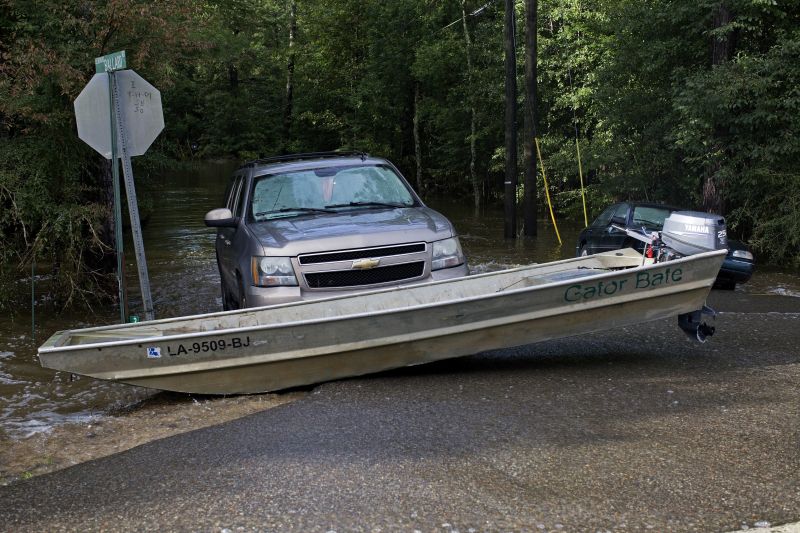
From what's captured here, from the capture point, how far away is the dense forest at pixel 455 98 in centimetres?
1359

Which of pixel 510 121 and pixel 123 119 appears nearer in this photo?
pixel 123 119

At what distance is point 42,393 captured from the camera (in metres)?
9.72

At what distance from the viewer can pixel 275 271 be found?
27.5 ft

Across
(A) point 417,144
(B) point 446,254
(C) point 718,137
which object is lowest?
(B) point 446,254

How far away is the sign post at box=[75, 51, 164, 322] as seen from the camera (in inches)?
396

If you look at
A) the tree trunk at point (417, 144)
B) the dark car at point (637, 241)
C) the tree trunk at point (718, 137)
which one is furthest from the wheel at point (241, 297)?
the tree trunk at point (417, 144)

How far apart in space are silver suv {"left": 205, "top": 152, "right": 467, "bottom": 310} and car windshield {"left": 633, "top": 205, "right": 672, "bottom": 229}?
6.78 metres

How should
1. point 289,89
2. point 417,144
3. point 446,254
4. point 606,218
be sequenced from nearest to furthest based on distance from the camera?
point 446,254 → point 606,218 → point 417,144 → point 289,89

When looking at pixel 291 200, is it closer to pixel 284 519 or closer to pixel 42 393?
pixel 42 393

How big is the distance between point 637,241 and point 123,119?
8.73 m

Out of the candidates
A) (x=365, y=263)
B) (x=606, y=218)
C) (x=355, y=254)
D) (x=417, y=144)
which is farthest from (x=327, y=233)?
(x=417, y=144)

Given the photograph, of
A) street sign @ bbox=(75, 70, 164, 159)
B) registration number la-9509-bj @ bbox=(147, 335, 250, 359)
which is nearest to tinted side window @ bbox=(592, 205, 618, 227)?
street sign @ bbox=(75, 70, 164, 159)

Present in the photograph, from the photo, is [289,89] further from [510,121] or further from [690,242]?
[690,242]

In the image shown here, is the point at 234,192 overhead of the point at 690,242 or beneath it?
overhead
